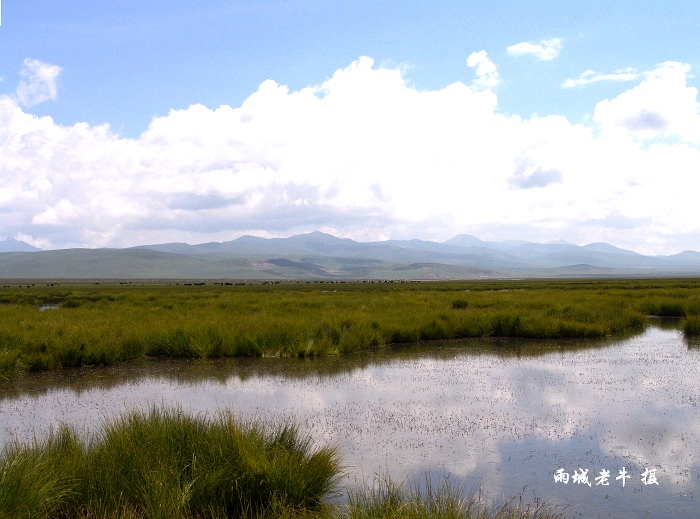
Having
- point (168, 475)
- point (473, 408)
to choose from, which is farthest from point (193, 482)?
point (473, 408)

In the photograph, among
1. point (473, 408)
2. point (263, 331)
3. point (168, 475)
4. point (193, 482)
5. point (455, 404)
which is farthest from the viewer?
point (263, 331)

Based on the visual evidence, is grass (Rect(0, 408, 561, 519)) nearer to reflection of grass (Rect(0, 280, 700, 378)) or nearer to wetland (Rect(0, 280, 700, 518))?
wetland (Rect(0, 280, 700, 518))

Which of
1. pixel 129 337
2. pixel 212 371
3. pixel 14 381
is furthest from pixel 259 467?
pixel 129 337

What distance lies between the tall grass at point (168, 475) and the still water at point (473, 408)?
106 centimetres

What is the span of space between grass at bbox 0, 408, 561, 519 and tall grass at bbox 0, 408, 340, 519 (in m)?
0.01

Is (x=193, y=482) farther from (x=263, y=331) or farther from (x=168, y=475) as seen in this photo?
(x=263, y=331)

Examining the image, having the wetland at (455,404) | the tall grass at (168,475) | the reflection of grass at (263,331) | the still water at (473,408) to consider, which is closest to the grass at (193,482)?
the tall grass at (168,475)

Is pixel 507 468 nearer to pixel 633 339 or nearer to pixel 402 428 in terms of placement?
pixel 402 428

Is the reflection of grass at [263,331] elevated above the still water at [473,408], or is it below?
above

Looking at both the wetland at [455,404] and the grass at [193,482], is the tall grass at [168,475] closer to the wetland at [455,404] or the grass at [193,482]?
the grass at [193,482]

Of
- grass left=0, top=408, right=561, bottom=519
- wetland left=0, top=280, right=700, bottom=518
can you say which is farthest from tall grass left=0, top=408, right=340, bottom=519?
wetland left=0, top=280, right=700, bottom=518

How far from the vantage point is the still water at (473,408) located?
684 centimetres

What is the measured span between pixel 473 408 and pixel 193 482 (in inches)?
239

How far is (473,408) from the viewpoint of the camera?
33.3ft
